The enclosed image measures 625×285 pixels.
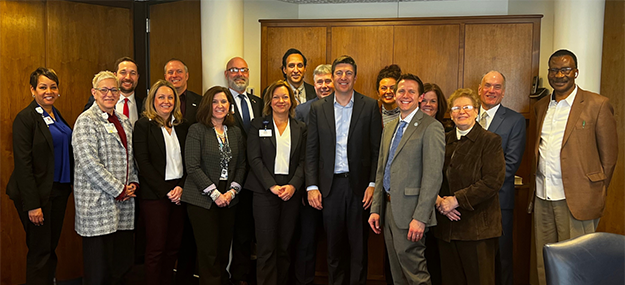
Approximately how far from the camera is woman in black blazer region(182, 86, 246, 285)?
3588mm

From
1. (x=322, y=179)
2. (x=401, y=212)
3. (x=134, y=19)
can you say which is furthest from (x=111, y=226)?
(x=134, y=19)

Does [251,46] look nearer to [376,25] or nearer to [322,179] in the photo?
[376,25]

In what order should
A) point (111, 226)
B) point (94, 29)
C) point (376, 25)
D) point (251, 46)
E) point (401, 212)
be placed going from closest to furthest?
1. point (401, 212)
2. point (111, 226)
3. point (94, 29)
4. point (376, 25)
5. point (251, 46)

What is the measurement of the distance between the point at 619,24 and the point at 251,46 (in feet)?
13.0

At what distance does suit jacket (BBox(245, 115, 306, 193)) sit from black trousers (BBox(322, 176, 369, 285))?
318 mm

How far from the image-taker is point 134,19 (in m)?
4.98

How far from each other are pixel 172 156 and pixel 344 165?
134 cm

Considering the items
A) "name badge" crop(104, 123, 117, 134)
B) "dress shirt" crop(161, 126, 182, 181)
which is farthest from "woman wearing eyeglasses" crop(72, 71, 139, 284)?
"dress shirt" crop(161, 126, 182, 181)

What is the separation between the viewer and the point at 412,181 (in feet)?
9.87

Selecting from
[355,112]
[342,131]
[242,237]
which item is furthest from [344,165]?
[242,237]

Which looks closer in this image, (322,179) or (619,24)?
(322,179)

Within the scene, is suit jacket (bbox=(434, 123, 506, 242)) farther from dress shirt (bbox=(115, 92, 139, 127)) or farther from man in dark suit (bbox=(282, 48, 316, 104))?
dress shirt (bbox=(115, 92, 139, 127))

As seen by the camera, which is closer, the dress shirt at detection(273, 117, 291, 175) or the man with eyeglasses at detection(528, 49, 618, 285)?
the man with eyeglasses at detection(528, 49, 618, 285)

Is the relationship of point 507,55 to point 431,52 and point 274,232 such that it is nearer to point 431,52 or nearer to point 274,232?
point 431,52
